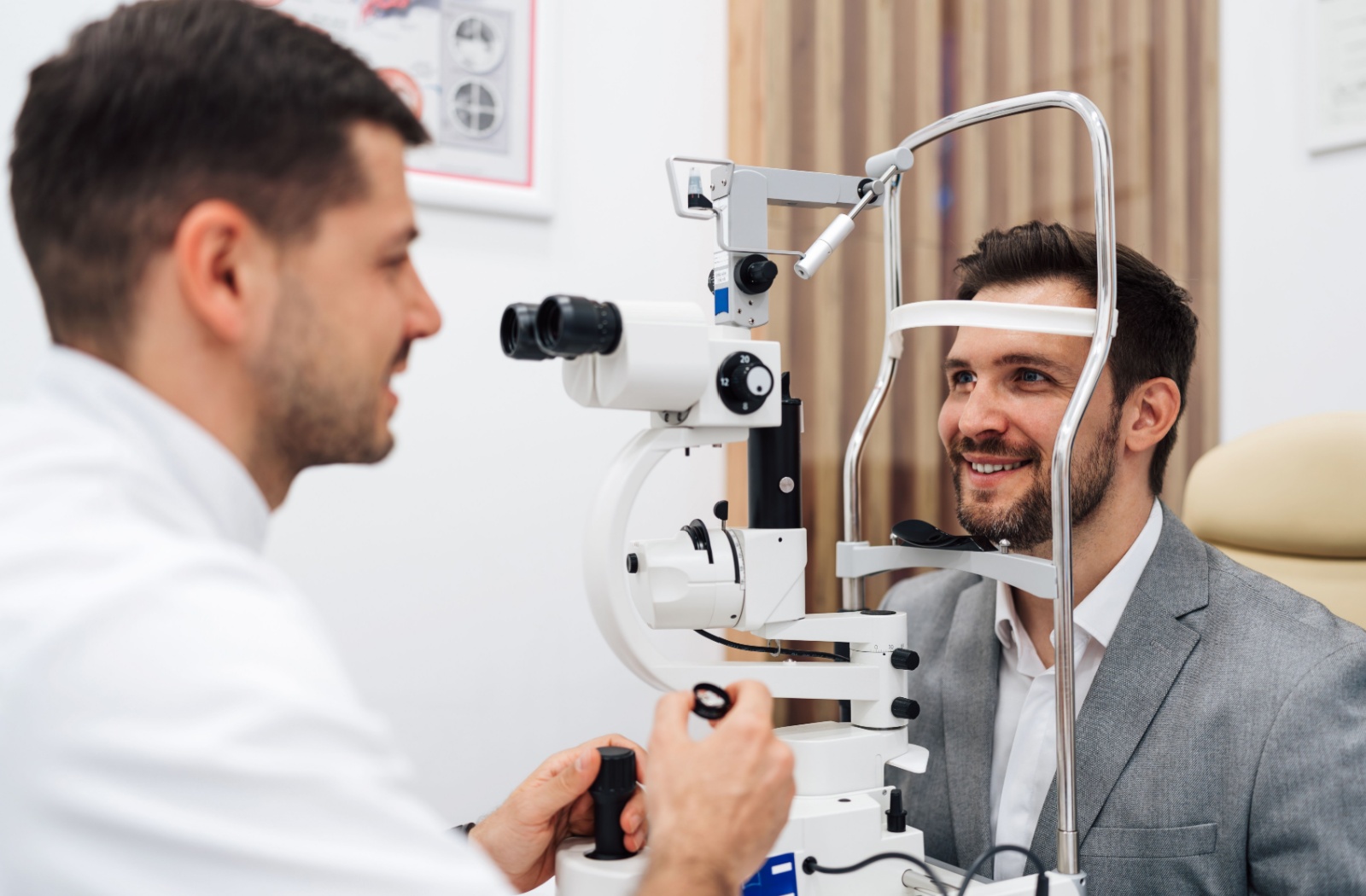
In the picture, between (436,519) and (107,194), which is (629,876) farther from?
(436,519)

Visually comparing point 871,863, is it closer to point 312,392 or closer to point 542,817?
point 542,817

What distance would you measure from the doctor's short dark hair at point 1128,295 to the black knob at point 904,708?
596 millimetres

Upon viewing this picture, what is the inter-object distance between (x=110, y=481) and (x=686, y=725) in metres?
0.47

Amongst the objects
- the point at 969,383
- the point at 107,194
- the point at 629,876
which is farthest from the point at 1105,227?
the point at 107,194

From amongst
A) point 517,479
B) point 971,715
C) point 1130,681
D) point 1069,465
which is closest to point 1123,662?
point 1130,681

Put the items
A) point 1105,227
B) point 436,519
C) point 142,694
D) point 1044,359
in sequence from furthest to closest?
point 436,519 < point 1044,359 < point 1105,227 < point 142,694

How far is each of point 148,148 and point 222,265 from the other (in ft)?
0.31

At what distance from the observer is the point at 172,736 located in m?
0.48

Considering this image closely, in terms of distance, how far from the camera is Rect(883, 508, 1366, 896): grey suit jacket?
108cm

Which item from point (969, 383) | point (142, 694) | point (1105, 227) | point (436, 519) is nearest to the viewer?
point (142, 694)

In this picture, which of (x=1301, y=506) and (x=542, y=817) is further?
(x=1301, y=506)

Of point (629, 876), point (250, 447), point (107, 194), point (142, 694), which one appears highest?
point (107, 194)

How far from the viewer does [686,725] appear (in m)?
0.83

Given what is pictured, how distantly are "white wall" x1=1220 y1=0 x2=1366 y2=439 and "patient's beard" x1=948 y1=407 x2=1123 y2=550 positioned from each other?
4.24 ft
